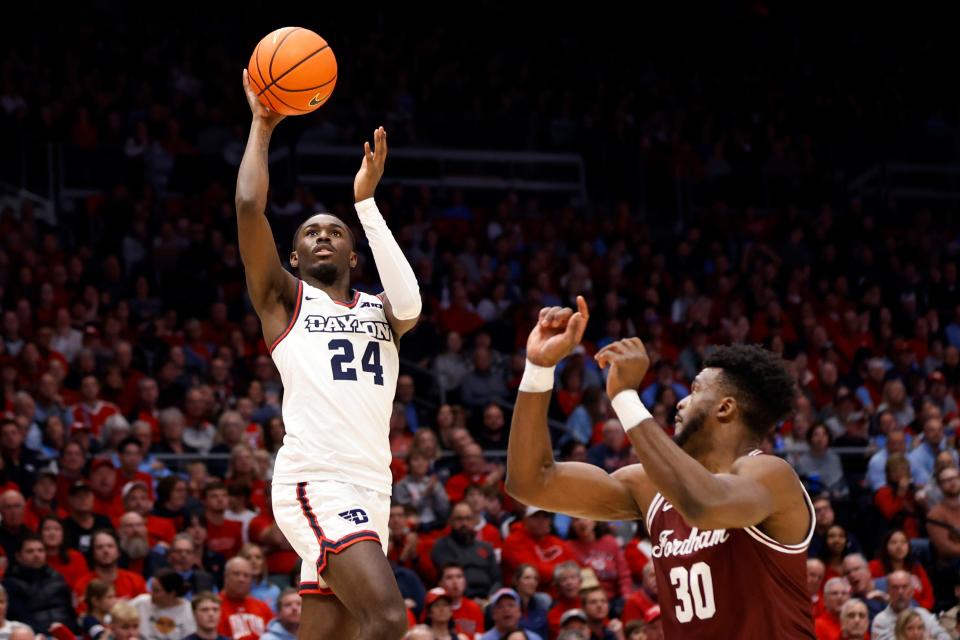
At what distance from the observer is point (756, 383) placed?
4.46 meters

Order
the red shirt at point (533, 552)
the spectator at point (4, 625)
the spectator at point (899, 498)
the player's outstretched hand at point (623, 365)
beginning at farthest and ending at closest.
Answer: the spectator at point (899, 498), the red shirt at point (533, 552), the spectator at point (4, 625), the player's outstretched hand at point (623, 365)

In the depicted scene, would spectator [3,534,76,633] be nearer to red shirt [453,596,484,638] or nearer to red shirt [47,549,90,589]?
red shirt [47,549,90,589]

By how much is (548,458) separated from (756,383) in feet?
2.32

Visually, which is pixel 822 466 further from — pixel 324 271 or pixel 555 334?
pixel 555 334

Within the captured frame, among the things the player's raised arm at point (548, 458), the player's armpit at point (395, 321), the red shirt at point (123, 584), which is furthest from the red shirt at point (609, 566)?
the player's raised arm at point (548, 458)

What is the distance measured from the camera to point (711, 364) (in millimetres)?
4574

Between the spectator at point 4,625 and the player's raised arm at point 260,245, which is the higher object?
the player's raised arm at point 260,245

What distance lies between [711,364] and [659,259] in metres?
13.0

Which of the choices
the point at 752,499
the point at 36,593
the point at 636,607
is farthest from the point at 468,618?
the point at 752,499

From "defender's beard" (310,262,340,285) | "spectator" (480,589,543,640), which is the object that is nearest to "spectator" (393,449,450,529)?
"spectator" (480,589,543,640)

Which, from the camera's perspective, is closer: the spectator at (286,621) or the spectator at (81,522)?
the spectator at (286,621)

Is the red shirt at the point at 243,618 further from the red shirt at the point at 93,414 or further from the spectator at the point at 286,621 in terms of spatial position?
the red shirt at the point at 93,414

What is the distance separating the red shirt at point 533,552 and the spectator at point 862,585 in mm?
2226

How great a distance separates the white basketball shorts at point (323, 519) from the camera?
5512 mm
